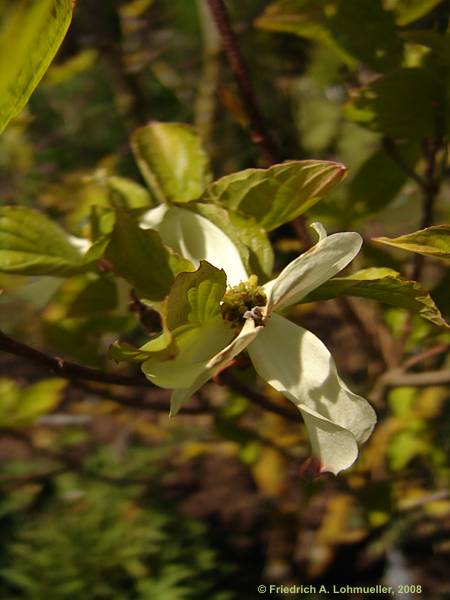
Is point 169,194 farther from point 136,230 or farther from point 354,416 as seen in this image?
point 354,416

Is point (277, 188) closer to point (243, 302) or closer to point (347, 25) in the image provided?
point (243, 302)

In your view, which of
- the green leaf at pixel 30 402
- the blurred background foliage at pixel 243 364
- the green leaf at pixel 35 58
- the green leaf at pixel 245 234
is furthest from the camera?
the green leaf at pixel 30 402

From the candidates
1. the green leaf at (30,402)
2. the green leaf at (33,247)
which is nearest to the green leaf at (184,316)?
the green leaf at (33,247)

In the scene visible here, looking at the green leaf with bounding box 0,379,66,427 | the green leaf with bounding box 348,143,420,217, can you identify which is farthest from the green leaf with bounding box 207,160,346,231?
the green leaf with bounding box 0,379,66,427

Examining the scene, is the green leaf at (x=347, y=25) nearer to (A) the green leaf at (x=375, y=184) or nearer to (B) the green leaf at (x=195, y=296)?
(A) the green leaf at (x=375, y=184)

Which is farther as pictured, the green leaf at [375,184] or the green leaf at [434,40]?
the green leaf at [375,184]

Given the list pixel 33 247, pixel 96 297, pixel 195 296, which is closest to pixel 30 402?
pixel 96 297
